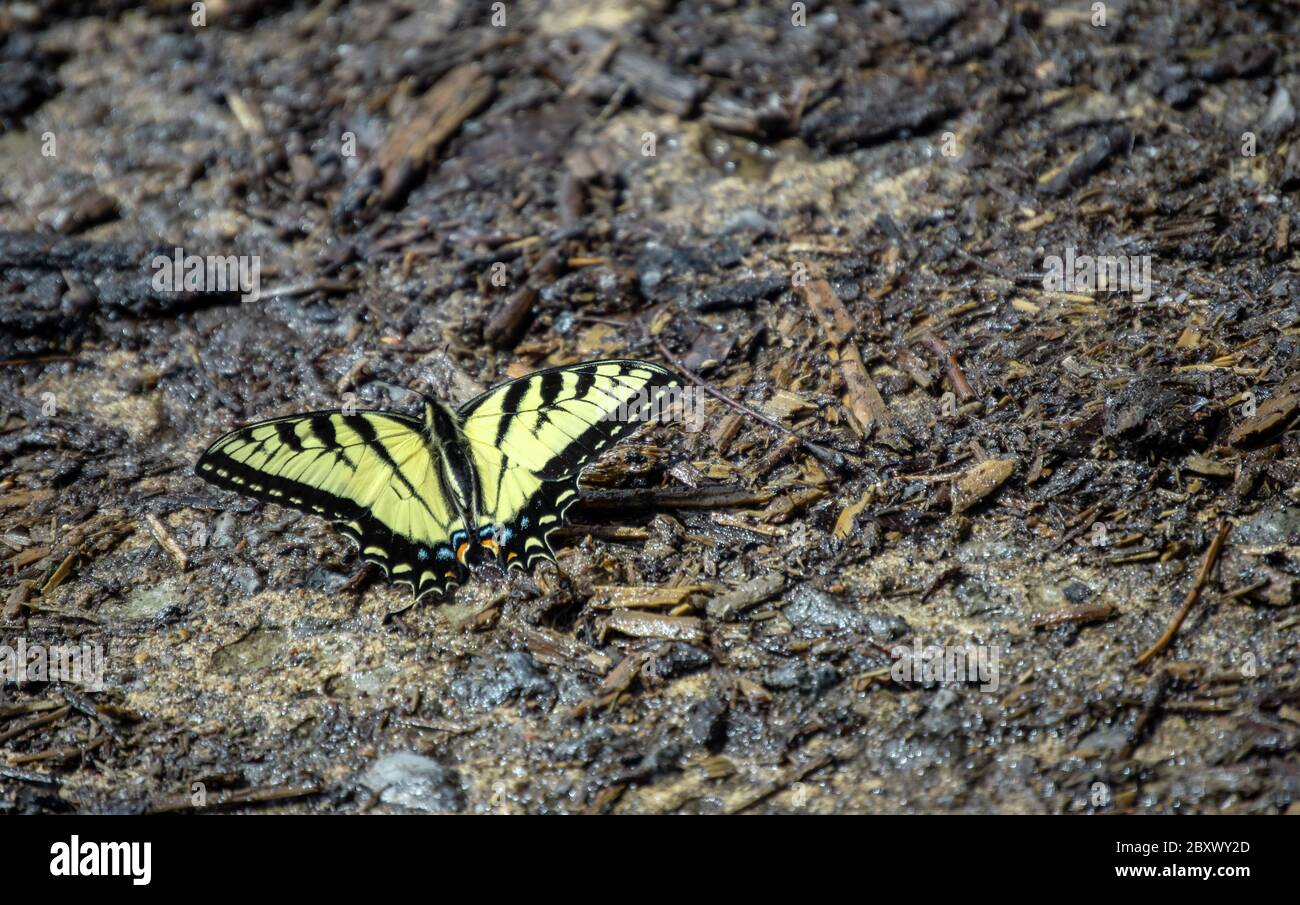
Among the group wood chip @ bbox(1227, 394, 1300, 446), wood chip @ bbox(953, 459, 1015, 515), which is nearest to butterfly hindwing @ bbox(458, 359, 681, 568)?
wood chip @ bbox(953, 459, 1015, 515)

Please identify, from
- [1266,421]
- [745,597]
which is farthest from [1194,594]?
[745,597]

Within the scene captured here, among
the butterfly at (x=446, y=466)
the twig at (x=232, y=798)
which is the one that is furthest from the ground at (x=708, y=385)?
the butterfly at (x=446, y=466)

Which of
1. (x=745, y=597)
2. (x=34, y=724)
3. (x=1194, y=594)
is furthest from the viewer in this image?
A: (x=745, y=597)

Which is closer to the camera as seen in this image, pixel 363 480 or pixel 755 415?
pixel 363 480

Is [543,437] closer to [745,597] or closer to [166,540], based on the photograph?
[745,597]

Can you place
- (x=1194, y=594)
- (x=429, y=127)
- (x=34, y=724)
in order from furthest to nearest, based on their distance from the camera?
(x=429, y=127)
(x=34, y=724)
(x=1194, y=594)

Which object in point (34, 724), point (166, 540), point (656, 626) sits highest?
point (166, 540)

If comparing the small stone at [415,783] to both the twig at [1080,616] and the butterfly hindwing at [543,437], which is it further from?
the twig at [1080,616]
